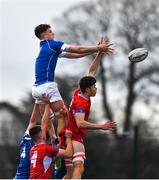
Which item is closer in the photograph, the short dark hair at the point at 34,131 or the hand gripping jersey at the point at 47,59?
the short dark hair at the point at 34,131

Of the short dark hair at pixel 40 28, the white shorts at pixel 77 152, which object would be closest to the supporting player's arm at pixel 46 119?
the white shorts at pixel 77 152

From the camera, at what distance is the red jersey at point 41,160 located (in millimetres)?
13766

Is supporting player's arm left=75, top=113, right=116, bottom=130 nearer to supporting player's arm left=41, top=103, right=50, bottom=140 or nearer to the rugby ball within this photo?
supporting player's arm left=41, top=103, right=50, bottom=140

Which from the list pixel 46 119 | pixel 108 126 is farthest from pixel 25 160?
pixel 108 126

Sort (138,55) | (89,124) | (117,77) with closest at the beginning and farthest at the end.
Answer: (89,124) → (138,55) → (117,77)

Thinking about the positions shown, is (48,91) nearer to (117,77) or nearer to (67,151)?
(67,151)

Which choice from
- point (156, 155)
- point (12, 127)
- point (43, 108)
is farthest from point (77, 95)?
point (12, 127)

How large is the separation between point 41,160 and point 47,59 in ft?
5.99

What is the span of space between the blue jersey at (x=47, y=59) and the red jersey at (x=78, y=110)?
0.58m

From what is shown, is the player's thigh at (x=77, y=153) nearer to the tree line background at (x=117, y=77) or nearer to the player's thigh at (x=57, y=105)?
Answer: the player's thigh at (x=57, y=105)

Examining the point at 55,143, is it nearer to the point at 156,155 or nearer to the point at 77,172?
the point at 77,172

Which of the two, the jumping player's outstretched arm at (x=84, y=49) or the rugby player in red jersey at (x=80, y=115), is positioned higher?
the jumping player's outstretched arm at (x=84, y=49)

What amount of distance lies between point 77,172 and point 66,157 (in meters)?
0.39

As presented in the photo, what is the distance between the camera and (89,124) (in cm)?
1405
